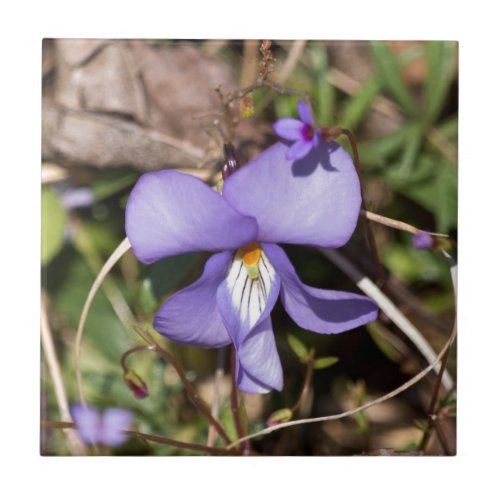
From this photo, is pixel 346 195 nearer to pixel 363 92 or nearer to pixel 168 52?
pixel 363 92

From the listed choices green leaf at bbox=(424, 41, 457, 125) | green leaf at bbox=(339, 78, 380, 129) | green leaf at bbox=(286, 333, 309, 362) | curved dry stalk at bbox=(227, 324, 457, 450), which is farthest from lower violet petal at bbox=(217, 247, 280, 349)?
green leaf at bbox=(424, 41, 457, 125)

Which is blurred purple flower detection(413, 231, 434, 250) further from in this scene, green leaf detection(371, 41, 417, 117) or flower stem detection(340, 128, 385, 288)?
green leaf detection(371, 41, 417, 117)

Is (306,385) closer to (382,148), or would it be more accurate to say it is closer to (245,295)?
(245,295)

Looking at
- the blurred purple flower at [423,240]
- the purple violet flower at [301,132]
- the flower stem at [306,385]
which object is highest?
the purple violet flower at [301,132]

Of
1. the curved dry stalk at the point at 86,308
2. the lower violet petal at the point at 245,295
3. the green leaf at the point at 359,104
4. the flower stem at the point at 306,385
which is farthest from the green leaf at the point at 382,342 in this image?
the curved dry stalk at the point at 86,308

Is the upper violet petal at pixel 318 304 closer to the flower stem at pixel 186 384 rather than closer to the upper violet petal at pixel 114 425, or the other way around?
the flower stem at pixel 186 384

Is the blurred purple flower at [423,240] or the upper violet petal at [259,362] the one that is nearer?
the upper violet petal at [259,362]

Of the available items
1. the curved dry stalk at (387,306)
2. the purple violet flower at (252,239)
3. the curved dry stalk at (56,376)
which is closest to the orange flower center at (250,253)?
→ the purple violet flower at (252,239)

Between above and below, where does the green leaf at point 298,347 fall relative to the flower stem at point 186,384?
above
